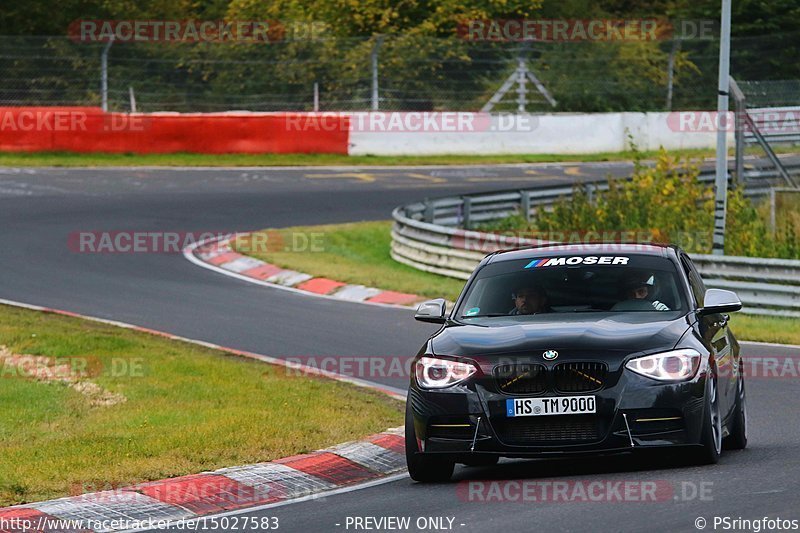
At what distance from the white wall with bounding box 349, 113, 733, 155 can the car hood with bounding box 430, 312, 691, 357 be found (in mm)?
28529

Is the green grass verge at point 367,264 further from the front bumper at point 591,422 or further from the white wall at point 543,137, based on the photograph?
the white wall at point 543,137

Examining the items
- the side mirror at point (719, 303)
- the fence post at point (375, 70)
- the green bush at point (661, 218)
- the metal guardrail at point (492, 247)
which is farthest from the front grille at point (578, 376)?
the fence post at point (375, 70)

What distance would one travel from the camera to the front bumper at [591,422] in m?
8.71

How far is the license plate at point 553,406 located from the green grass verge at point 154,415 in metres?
1.94

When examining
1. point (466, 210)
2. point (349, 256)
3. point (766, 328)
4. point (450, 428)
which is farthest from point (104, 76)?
point (450, 428)

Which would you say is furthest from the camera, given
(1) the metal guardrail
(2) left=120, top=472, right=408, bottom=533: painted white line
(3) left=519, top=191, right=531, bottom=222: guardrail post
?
(3) left=519, top=191, right=531, bottom=222: guardrail post

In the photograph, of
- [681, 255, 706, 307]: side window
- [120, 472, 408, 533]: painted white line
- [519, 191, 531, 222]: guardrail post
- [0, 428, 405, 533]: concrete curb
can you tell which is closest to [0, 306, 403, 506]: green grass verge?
[0, 428, 405, 533]: concrete curb

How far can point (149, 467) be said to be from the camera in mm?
9539

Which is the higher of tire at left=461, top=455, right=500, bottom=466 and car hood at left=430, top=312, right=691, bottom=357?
car hood at left=430, top=312, right=691, bottom=357

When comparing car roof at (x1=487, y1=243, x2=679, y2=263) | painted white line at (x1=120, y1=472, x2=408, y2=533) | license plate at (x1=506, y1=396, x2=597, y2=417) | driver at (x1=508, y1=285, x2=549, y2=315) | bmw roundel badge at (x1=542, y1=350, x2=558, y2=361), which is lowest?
painted white line at (x1=120, y1=472, x2=408, y2=533)

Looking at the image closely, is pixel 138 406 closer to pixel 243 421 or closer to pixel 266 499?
pixel 243 421

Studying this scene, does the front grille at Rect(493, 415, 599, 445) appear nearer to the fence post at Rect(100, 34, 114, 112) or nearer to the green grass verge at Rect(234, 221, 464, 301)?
the green grass verge at Rect(234, 221, 464, 301)

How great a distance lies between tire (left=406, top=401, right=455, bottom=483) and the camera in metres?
9.18

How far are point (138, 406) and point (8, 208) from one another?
17.1m
